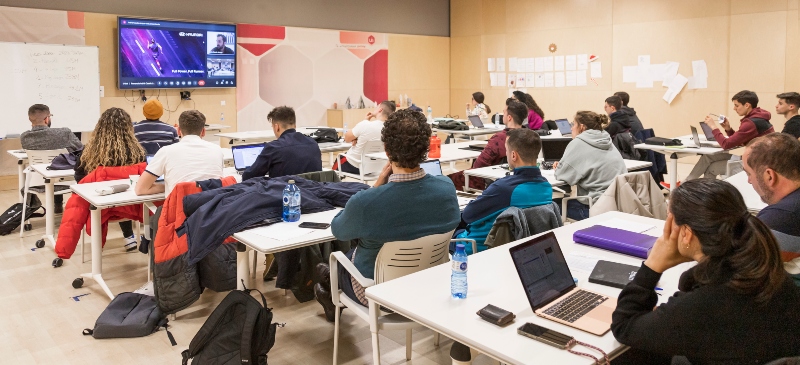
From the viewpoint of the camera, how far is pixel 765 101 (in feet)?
30.0

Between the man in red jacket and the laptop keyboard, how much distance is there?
15.6 ft

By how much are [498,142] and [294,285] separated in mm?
2534

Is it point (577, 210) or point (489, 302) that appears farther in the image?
point (577, 210)

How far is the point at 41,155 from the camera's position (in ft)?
18.7

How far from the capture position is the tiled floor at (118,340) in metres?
3.45

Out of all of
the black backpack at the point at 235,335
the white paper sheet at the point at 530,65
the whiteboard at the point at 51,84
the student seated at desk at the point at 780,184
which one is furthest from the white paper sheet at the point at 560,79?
the black backpack at the point at 235,335

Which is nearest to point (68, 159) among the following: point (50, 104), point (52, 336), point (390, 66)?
point (52, 336)

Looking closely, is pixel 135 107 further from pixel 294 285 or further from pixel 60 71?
pixel 294 285

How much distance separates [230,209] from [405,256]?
3.49 ft

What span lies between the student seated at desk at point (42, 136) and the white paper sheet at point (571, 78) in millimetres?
8133

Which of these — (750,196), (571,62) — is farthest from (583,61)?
(750,196)

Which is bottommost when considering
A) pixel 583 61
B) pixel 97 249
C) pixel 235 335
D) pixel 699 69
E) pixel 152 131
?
pixel 235 335

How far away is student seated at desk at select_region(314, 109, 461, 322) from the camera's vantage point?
2.77 meters

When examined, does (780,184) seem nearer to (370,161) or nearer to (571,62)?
(370,161)
